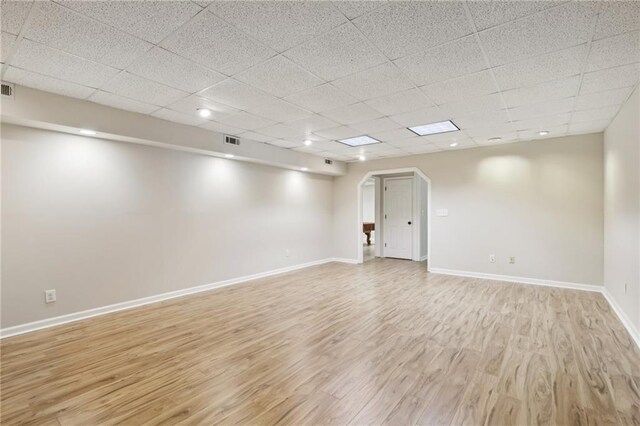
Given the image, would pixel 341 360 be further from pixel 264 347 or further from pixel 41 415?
pixel 41 415

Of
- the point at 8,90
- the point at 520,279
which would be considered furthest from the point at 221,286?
the point at 520,279

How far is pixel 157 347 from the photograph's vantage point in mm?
2910

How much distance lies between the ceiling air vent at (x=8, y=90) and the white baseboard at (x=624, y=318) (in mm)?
6441

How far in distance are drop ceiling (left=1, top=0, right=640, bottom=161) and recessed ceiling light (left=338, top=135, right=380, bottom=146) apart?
1.01m

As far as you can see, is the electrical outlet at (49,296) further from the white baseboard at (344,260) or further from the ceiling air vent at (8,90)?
the white baseboard at (344,260)

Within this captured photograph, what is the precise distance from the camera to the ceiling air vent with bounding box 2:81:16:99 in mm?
2889

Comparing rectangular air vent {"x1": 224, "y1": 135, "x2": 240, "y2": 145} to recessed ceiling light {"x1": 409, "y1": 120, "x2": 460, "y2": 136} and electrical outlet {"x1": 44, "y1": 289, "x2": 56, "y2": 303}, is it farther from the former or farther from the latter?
electrical outlet {"x1": 44, "y1": 289, "x2": 56, "y2": 303}

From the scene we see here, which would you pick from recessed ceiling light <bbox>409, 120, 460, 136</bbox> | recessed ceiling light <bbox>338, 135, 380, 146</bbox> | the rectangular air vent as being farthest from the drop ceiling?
recessed ceiling light <bbox>338, 135, 380, 146</bbox>

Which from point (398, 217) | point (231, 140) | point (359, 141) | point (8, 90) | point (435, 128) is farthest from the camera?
point (398, 217)

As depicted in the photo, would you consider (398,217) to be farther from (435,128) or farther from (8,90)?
(8,90)

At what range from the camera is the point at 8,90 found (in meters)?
2.91

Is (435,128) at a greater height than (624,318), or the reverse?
(435,128)

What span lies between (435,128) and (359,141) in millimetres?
1312

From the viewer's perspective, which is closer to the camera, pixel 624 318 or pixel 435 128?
pixel 624 318
